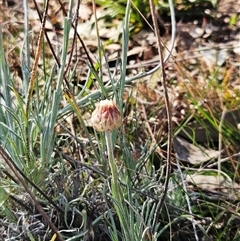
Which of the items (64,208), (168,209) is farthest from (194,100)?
(64,208)

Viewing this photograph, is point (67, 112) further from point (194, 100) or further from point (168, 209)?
point (194, 100)

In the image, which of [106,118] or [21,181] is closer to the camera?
[106,118]

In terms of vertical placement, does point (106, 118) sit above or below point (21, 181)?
above

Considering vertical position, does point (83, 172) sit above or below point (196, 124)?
above

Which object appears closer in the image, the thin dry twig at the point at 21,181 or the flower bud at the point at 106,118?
the flower bud at the point at 106,118

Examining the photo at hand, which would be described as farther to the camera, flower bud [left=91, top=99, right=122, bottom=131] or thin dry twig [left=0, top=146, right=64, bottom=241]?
thin dry twig [left=0, top=146, right=64, bottom=241]

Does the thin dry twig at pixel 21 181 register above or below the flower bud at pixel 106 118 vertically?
below

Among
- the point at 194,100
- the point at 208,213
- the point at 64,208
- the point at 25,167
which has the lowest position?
the point at 208,213

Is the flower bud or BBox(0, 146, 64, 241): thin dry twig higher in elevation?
Answer: the flower bud
